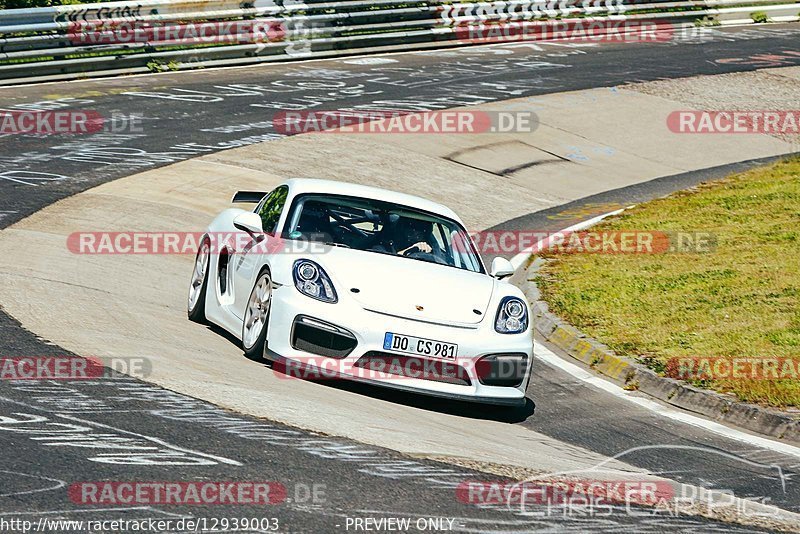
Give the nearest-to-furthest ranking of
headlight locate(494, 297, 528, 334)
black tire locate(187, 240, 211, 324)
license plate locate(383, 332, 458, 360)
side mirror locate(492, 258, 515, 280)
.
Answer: license plate locate(383, 332, 458, 360), headlight locate(494, 297, 528, 334), side mirror locate(492, 258, 515, 280), black tire locate(187, 240, 211, 324)

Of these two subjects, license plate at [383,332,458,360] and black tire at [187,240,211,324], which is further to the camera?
black tire at [187,240,211,324]

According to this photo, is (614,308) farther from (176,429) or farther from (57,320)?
(176,429)

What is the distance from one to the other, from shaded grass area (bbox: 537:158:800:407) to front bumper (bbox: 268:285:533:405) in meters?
2.15

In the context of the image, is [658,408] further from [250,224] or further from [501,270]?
[250,224]

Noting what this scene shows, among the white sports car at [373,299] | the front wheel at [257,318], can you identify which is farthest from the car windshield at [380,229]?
the front wheel at [257,318]

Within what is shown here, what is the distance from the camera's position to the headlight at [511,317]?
8844 mm

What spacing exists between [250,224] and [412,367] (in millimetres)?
1968

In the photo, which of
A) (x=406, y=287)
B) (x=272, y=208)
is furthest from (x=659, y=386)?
(x=272, y=208)

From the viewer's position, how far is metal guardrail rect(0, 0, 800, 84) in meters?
22.9

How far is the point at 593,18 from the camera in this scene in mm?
32906

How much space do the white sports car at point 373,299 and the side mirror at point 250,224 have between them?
1 centimetres

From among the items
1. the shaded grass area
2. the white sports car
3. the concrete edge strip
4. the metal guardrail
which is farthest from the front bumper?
the metal guardrail

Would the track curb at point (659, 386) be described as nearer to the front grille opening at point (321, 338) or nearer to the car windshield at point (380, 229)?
the car windshield at point (380, 229)

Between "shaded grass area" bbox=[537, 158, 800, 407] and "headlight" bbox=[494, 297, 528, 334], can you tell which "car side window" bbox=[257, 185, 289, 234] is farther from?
"shaded grass area" bbox=[537, 158, 800, 407]
